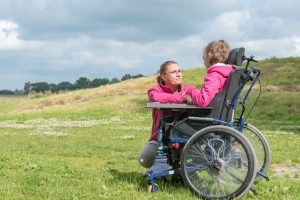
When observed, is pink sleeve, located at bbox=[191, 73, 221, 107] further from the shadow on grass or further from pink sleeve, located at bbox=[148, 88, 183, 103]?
the shadow on grass

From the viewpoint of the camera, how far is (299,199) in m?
6.96

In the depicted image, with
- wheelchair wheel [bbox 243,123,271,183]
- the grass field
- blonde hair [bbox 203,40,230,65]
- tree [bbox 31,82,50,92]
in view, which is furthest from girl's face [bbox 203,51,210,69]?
tree [bbox 31,82,50,92]

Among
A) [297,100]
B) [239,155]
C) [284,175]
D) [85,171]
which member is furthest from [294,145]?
[297,100]

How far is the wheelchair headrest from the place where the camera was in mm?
6938

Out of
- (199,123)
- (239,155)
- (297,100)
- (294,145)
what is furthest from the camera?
(297,100)

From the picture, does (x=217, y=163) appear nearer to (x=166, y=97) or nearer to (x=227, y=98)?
(x=227, y=98)

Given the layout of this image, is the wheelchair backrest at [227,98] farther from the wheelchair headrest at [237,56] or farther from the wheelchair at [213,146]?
the wheelchair headrest at [237,56]

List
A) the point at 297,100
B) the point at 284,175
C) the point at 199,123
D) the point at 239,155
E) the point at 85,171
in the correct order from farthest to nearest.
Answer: the point at 297,100
the point at 284,175
the point at 85,171
the point at 199,123
the point at 239,155

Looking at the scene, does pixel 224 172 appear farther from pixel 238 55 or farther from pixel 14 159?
pixel 14 159

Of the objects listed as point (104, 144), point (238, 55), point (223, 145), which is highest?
point (238, 55)

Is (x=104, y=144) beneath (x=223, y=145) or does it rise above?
beneath

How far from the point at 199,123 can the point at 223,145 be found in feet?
1.83

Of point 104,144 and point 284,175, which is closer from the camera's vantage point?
point 284,175

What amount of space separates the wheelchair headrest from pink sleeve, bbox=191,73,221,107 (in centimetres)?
32
